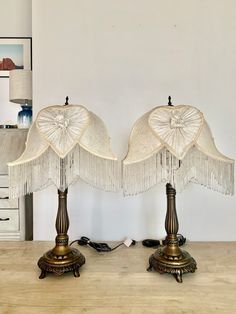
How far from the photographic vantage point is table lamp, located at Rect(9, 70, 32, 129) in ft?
4.82

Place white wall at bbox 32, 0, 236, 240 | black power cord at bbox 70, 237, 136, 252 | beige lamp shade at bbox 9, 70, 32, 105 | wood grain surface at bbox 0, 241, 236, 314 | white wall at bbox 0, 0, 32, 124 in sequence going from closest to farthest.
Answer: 1. wood grain surface at bbox 0, 241, 236, 314
2. black power cord at bbox 70, 237, 136, 252
3. white wall at bbox 32, 0, 236, 240
4. beige lamp shade at bbox 9, 70, 32, 105
5. white wall at bbox 0, 0, 32, 124

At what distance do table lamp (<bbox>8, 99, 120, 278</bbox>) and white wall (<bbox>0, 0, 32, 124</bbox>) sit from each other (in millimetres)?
840

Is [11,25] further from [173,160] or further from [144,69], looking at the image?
[173,160]

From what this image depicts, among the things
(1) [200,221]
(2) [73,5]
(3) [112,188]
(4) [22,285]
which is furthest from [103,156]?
(2) [73,5]

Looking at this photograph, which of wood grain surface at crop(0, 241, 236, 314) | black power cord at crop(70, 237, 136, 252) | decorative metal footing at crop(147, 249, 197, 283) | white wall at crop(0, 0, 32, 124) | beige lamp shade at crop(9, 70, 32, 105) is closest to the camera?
Result: wood grain surface at crop(0, 241, 236, 314)

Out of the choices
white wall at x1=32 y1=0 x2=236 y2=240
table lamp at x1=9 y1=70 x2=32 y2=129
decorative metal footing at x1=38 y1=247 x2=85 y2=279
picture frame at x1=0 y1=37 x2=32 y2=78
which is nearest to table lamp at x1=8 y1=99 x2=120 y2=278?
decorative metal footing at x1=38 y1=247 x2=85 y2=279

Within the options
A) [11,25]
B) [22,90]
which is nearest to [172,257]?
[22,90]

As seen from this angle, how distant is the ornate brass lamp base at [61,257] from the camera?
3.13 ft

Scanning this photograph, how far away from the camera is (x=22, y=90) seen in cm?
146

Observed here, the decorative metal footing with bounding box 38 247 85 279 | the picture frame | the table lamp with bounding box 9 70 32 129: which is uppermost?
the picture frame

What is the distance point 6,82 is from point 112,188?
120 centimetres

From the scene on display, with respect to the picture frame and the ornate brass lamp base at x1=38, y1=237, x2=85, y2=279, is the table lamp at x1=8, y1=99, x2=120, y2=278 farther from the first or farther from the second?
the picture frame

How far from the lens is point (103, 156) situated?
0.91m

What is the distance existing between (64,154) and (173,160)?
15.3 inches
